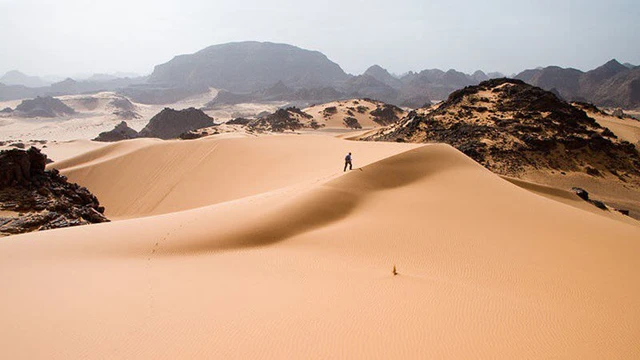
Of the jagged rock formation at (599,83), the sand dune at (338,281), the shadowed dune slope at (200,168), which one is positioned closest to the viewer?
the sand dune at (338,281)

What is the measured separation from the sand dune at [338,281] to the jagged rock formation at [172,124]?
4566cm

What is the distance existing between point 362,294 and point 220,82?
600ft

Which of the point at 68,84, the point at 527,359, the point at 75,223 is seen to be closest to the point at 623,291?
the point at 527,359

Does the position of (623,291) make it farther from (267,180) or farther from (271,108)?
(271,108)

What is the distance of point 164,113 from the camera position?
51.5 m

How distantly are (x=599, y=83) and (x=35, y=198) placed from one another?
13222 centimetres

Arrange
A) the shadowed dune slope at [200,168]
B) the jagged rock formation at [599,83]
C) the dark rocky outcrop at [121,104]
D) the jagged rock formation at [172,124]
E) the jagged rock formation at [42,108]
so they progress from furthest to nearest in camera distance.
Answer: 1. the dark rocky outcrop at [121,104]
2. the jagged rock formation at [599,83]
3. the jagged rock formation at [42,108]
4. the jagged rock formation at [172,124]
5. the shadowed dune slope at [200,168]

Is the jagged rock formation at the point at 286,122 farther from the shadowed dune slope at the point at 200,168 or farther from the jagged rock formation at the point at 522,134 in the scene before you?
the shadowed dune slope at the point at 200,168

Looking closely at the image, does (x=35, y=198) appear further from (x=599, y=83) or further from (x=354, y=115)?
(x=599, y=83)

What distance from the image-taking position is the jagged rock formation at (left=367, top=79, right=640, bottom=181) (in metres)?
23.8

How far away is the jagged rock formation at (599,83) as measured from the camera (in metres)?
87.5

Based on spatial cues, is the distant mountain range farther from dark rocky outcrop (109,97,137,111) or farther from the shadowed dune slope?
the shadowed dune slope

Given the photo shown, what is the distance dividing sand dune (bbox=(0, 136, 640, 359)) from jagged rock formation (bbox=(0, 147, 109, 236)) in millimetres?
1845

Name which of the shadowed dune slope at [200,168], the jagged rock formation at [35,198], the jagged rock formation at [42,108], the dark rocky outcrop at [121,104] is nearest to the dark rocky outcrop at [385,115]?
the shadowed dune slope at [200,168]
